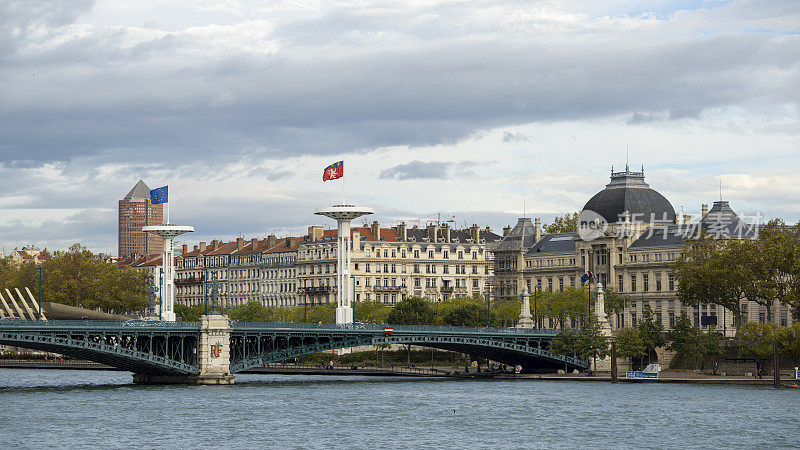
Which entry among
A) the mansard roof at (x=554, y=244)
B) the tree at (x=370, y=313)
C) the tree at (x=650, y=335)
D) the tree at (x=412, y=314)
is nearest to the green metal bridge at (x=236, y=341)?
the tree at (x=650, y=335)

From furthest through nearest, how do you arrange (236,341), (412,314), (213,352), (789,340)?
(412,314) < (789,340) < (236,341) < (213,352)

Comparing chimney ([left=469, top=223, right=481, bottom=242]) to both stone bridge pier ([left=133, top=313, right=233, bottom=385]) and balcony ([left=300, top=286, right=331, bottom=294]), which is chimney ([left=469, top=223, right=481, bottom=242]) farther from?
stone bridge pier ([left=133, top=313, right=233, bottom=385])

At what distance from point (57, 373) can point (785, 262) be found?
76079mm

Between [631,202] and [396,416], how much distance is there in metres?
81.1

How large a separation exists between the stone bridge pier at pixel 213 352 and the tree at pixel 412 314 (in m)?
42.7

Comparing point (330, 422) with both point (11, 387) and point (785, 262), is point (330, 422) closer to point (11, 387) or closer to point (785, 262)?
point (11, 387)

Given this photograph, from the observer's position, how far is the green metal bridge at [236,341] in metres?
102

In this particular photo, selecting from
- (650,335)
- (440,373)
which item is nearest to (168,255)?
(440,373)

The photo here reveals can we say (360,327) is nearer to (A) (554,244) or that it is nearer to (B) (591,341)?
(B) (591,341)

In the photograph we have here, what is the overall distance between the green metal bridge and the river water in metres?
2.69

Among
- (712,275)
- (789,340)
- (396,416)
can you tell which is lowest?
(396,416)

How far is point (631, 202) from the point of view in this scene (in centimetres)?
16250

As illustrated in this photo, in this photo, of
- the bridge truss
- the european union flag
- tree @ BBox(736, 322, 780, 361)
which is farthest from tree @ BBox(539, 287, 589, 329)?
the bridge truss

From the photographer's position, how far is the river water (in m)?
74.9
